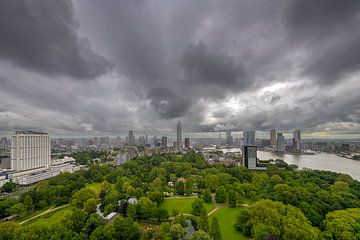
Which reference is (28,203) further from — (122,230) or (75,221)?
(122,230)

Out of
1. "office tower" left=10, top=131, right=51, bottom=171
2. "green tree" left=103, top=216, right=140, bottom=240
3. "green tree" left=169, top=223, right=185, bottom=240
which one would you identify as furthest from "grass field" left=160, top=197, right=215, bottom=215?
"office tower" left=10, top=131, right=51, bottom=171

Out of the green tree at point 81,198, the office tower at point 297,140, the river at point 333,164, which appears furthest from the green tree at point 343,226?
the office tower at point 297,140

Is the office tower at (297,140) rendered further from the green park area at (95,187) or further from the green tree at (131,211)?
the green tree at (131,211)

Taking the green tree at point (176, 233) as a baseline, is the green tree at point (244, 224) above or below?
below

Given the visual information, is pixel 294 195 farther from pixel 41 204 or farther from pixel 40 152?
pixel 40 152

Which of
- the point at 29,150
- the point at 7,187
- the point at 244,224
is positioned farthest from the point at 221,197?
the point at 29,150

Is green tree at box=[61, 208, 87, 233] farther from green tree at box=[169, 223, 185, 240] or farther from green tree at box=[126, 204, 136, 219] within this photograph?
green tree at box=[169, 223, 185, 240]

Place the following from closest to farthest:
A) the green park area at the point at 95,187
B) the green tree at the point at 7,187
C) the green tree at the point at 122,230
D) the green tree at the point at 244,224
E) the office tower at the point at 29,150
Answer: the green tree at the point at 122,230 → the green tree at the point at 244,224 → the green park area at the point at 95,187 → the green tree at the point at 7,187 → the office tower at the point at 29,150
